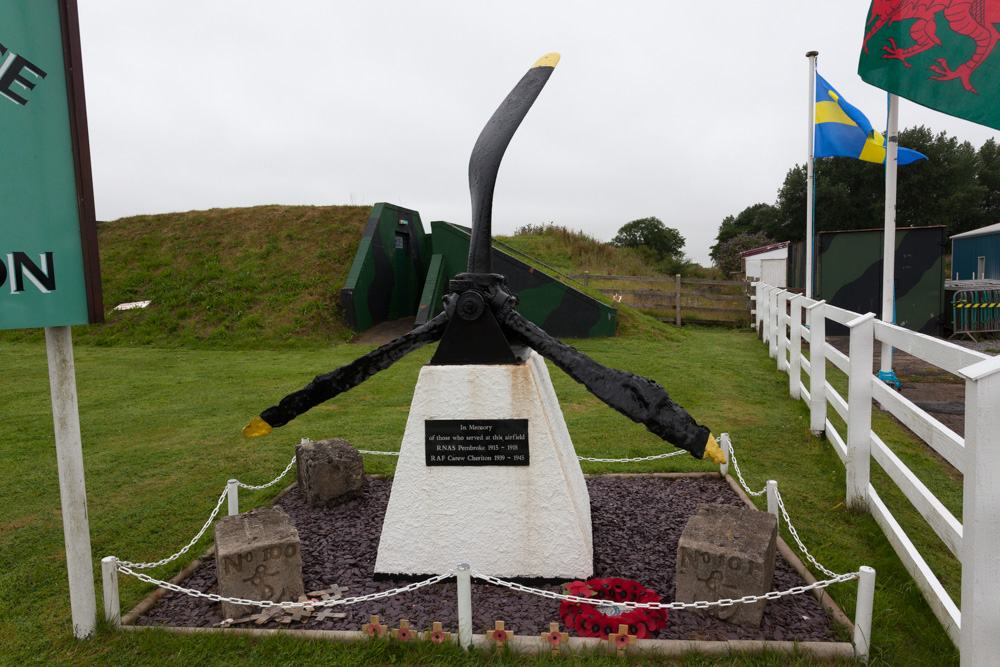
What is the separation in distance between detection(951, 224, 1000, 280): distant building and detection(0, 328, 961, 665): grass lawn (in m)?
18.9

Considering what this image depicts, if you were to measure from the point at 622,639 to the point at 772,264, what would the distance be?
69.2ft

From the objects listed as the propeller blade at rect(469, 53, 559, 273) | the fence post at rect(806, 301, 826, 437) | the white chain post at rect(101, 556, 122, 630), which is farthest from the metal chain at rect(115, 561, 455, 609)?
the fence post at rect(806, 301, 826, 437)

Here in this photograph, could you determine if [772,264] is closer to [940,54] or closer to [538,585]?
[940,54]

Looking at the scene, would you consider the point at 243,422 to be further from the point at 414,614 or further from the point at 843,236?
the point at 843,236

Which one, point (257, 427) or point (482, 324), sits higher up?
point (482, 324)

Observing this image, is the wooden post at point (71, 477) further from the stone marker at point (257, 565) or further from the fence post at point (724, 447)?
the fence post at point (724, 447)

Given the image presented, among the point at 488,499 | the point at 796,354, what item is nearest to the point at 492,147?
A: the point at 488,499

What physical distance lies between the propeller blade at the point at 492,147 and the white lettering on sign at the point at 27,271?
7.29 feet

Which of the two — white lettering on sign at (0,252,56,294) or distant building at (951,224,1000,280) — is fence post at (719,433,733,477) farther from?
distant building at (951,224,1000,280)

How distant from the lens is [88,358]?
13.1 metres

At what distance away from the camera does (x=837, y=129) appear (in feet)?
34.8

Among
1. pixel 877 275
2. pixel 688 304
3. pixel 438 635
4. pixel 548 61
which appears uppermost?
pixel 548 61

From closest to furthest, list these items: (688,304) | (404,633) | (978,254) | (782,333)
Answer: (404,633)
(782,333)
(688,304)
(978,254)

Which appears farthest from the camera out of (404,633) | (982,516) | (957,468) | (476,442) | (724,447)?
(724,447)
